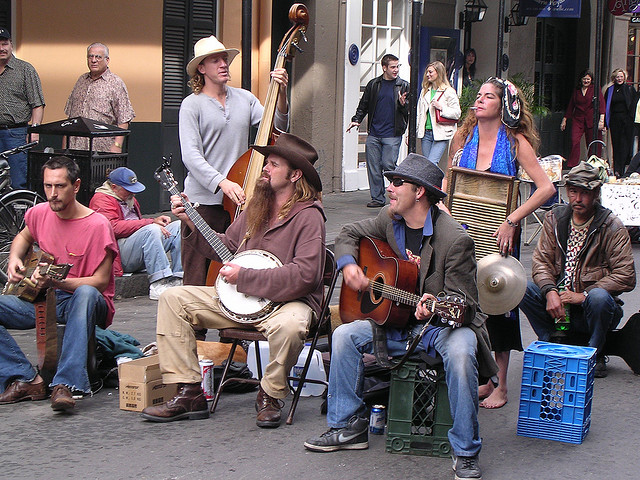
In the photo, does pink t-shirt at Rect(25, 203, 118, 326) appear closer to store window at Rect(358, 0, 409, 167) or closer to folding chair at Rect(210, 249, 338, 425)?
folding chair at Rect(210, 249, 338, 425)

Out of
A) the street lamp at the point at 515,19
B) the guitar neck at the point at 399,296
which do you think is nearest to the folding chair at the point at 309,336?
the guitar neck at the point at 399,296

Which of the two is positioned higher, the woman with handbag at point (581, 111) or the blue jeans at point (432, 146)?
the woman with handbag at point (581, 111)

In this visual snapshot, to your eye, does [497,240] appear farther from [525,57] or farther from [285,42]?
[525,57]

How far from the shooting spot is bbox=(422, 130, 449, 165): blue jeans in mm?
13305

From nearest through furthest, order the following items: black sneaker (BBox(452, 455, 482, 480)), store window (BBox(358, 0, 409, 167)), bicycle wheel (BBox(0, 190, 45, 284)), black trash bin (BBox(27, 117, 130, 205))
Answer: black sneaker (BBox(452, 455, 482, 480)), bicycle wheel (BBox(0, 190, 45, 284)), black trash bin (BBox(27, 117, 130, 205)), store window (BBox(358, 0, 409, 167))

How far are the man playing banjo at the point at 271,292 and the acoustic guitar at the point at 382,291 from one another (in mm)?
286

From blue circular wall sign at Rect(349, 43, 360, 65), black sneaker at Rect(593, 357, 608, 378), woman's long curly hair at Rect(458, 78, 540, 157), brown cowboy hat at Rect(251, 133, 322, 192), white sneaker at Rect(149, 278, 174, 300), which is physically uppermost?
blue circular wall sign at Rect(349, 43, 360, 65)

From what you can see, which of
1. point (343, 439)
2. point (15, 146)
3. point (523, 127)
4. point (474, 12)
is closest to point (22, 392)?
point (343, 439)

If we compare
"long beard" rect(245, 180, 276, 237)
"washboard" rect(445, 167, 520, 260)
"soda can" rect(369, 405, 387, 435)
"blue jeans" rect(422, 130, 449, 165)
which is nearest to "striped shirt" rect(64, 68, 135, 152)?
"blue jeans" rect(422, 130, 449, 165)

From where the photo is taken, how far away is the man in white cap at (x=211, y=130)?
6.63m

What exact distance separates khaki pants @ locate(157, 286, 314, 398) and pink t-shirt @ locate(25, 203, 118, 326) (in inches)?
24.6

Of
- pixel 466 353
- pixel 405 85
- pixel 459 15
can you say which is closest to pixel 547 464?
pixel 466 353

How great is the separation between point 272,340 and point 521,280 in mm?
1441

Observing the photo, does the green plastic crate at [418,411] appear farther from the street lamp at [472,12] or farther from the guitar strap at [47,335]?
the street lamp at [472,12]
